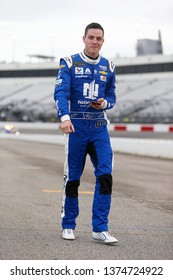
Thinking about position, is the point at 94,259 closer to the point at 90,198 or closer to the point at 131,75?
the point at 90,198

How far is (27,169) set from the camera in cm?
1338

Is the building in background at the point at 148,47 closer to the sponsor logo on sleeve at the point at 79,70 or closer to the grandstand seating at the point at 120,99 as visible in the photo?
the grandstand seating at the point at 120,99

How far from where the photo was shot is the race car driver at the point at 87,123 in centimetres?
564

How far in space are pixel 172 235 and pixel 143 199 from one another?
120 inches

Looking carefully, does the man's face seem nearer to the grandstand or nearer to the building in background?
the grandstand

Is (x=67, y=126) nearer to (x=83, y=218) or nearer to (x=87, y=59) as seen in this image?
(x=87, y=59)

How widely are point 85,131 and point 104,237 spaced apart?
960 millimetres

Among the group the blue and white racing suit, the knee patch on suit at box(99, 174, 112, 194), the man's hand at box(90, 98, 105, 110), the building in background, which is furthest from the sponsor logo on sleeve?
the building in background

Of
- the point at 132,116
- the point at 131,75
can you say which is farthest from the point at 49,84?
the point at 132,116

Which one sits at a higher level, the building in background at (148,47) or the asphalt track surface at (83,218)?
the building in background at (148,47)

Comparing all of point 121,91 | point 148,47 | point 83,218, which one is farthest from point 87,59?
point 148,47

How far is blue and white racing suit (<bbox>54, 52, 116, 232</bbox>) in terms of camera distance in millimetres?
5641

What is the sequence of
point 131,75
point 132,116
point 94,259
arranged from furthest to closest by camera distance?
point 131,75, point 132,116, point 94,259

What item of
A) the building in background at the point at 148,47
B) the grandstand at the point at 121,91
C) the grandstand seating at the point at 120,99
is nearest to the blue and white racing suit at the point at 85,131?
the grandstand at the point at 121,91
